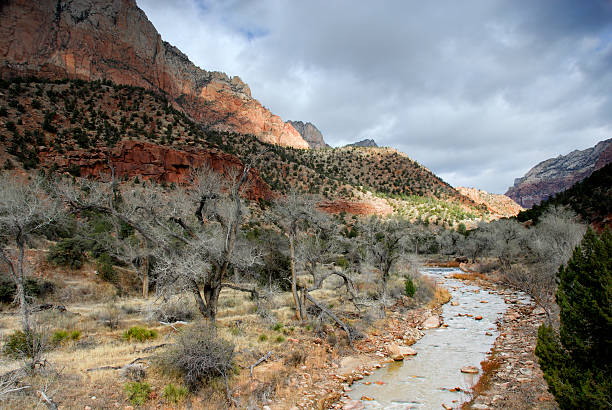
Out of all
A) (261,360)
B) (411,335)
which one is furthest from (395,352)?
(261,360)

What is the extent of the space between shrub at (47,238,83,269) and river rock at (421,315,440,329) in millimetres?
20543

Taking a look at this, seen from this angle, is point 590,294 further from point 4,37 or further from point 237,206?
point 4,37

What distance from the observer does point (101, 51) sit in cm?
6962

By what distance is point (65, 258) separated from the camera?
696 inches

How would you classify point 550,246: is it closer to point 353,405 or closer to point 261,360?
point 353,405

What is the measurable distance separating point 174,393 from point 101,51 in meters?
87.7

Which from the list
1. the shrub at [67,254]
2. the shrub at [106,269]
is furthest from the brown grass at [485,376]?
the shrub at [67,254]

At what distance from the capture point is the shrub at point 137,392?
598 cm

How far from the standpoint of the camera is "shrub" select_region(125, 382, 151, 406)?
5.98m

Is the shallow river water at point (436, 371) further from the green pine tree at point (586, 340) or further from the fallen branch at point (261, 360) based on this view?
the green pine tree at point (586, 340)

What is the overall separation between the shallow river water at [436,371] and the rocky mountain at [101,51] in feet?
230

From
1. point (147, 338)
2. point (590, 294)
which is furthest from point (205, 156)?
point (590, 294)

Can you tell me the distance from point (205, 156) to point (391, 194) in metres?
43.7

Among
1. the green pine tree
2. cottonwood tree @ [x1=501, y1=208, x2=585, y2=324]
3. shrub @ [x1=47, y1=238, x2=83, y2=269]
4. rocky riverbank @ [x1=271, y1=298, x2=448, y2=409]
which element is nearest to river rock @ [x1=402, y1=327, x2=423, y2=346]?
rocky riverbank @ [x1=271, y1=298, x2=448, y2=409]
